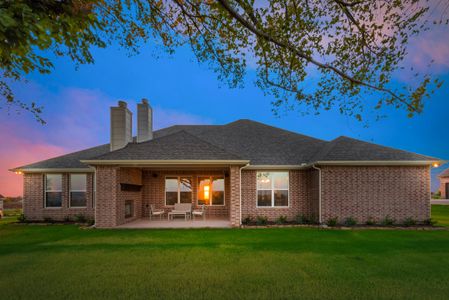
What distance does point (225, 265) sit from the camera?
6570mm

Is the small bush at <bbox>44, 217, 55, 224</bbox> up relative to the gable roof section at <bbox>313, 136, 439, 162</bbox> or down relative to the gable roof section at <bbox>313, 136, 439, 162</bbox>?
down

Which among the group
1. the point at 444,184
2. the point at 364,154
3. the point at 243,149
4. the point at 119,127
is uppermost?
the point at 119,127

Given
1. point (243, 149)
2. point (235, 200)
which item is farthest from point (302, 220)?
point (243, 149)

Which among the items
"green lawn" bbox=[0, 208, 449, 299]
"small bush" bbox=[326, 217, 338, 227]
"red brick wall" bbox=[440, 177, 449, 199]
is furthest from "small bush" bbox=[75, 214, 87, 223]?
"red brick wall" bbox=[440, 177, 449, 199]

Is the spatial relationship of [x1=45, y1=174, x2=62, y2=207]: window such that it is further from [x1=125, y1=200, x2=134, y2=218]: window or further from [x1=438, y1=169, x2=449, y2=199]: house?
[x1=438, y1=169, x2=449, y2=199]: house

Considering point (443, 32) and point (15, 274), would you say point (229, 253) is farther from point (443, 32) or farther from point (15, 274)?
point (443, 32)

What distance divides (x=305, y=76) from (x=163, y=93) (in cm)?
14625

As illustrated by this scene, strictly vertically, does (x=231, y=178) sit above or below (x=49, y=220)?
above

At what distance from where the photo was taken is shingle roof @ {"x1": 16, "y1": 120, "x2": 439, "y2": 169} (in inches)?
488

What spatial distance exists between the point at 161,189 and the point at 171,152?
4.76m

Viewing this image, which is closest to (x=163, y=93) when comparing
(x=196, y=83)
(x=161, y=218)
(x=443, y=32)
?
(x=196, y=83)

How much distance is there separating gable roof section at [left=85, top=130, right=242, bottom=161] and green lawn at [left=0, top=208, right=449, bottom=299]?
3.33 metres

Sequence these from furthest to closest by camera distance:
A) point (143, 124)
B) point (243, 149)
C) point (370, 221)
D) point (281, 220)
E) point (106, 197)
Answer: point (143, 124) < point (243, 149) < point (281, 220) < point (370, 221) < point (106, 197)

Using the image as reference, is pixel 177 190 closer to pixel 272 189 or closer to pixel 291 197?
pixel 272 189
